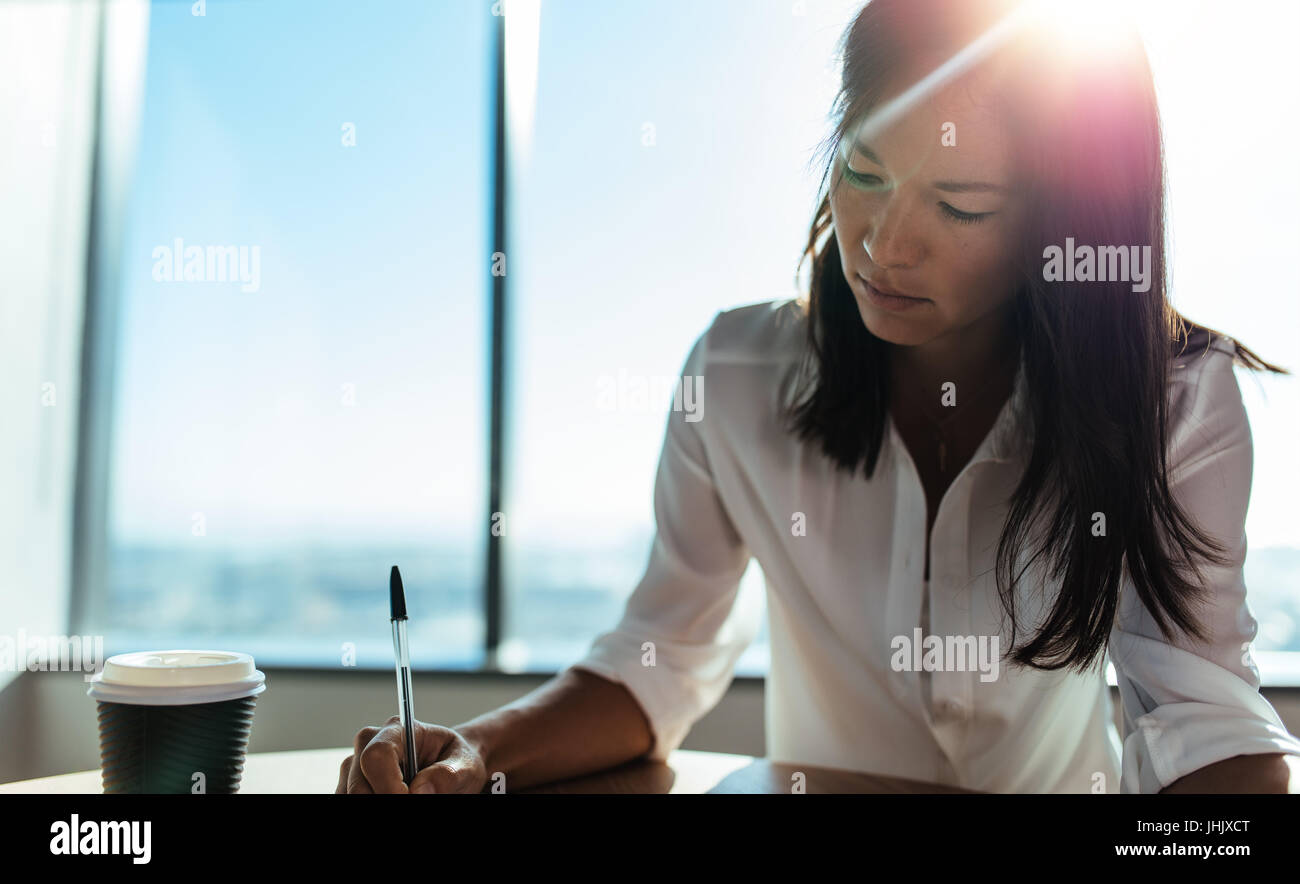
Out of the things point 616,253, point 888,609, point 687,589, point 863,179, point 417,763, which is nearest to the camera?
point 417,763

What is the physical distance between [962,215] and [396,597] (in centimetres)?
59

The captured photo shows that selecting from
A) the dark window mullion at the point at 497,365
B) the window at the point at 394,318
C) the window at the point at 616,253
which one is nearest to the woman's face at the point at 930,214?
the window at the point at 616,253

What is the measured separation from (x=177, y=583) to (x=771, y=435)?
1.83m

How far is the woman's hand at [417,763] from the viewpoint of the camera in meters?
0.68

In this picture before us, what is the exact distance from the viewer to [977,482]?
36.5 inches

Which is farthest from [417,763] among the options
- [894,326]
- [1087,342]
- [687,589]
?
[1087,342]

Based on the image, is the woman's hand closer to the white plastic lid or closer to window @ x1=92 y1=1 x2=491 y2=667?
the white plastic lid

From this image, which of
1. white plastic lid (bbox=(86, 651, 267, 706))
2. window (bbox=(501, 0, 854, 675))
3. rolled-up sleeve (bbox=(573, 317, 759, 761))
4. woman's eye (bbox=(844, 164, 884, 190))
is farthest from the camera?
window (bbox=(501, 0, 854, 675))

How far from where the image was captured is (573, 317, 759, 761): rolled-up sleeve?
1.02m

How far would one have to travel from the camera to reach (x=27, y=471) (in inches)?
78.3

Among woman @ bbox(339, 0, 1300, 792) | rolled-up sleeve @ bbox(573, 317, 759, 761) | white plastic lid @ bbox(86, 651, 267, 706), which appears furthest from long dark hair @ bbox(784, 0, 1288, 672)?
white plastic lid @ bbox(86, 651, 267, 706)

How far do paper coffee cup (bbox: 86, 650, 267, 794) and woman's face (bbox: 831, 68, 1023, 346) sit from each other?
24.9 inches

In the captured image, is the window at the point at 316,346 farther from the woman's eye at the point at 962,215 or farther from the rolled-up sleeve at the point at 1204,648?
the rolled-up sleeve at the point at 1204,648

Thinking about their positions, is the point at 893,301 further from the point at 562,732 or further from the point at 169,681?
the point at 169,681
